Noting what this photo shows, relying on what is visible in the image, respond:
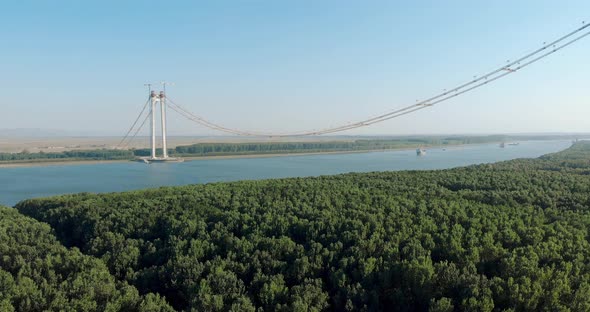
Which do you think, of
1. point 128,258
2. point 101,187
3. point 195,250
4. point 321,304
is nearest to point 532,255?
point 321,304

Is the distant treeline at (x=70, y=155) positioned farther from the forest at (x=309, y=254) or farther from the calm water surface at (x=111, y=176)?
the forest at (x=309, y=254)

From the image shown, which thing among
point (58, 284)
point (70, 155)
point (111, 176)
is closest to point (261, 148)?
point (70, 155)

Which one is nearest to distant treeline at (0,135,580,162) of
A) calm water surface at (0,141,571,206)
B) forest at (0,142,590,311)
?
calm water surface at (0,141,571,206)

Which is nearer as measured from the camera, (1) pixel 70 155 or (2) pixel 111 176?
(2) pixel 111 176

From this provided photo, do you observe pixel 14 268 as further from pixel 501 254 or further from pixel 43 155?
pixel 43 155

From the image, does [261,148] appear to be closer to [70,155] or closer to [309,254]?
[70,155]
